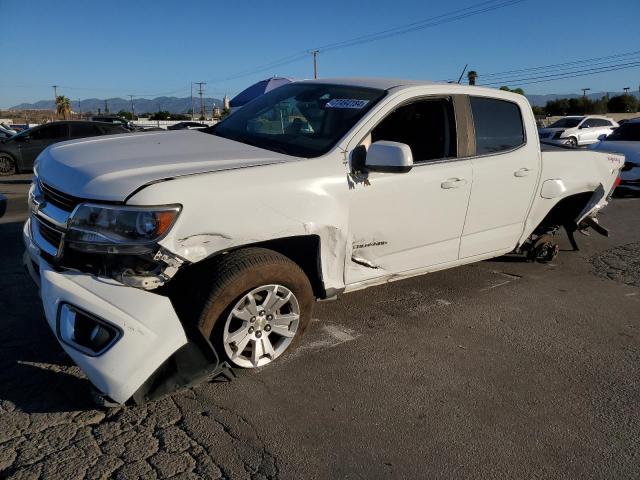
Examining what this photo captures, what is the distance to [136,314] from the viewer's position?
2561 mm

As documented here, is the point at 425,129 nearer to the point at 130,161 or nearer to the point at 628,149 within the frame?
the point at 130,161

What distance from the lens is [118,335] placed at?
99.1 inches

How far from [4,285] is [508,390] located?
406 cm

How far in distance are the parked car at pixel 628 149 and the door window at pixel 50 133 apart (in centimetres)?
1296

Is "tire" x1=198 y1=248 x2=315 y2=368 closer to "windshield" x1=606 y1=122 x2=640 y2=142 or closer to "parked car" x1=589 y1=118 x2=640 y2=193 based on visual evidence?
"parked car" x1=589 y1=118 x2=640 y2=193

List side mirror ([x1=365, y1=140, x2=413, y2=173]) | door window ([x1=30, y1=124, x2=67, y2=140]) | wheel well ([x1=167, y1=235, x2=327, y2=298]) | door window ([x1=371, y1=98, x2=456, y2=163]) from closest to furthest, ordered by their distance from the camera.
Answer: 1. wheel well ([x1=167, y1=235, x2=327, y2=298])
2. side mirror ([x1=365, y1=140, x2=413, y2=173])
3. door window ([x1=371, y1=98, x2=456, y2=163])
4. door window ([x1=30, y1=124, x2=67, y2=140])

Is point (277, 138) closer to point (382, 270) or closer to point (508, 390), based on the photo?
point (382, 270)

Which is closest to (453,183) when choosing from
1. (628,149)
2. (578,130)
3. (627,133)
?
(628,149)

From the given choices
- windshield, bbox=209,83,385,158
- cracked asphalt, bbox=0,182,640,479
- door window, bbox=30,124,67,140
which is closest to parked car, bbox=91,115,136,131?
door window, bbox=30,124,67,140

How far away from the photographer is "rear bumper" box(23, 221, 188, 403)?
251 cm

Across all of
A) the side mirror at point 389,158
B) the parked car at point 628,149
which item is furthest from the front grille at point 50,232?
the parked car at point 628,149

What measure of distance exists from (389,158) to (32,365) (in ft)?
8.23

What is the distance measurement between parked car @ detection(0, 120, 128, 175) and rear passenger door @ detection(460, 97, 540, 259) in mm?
11860

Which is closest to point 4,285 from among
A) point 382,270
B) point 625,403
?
point 382,270
